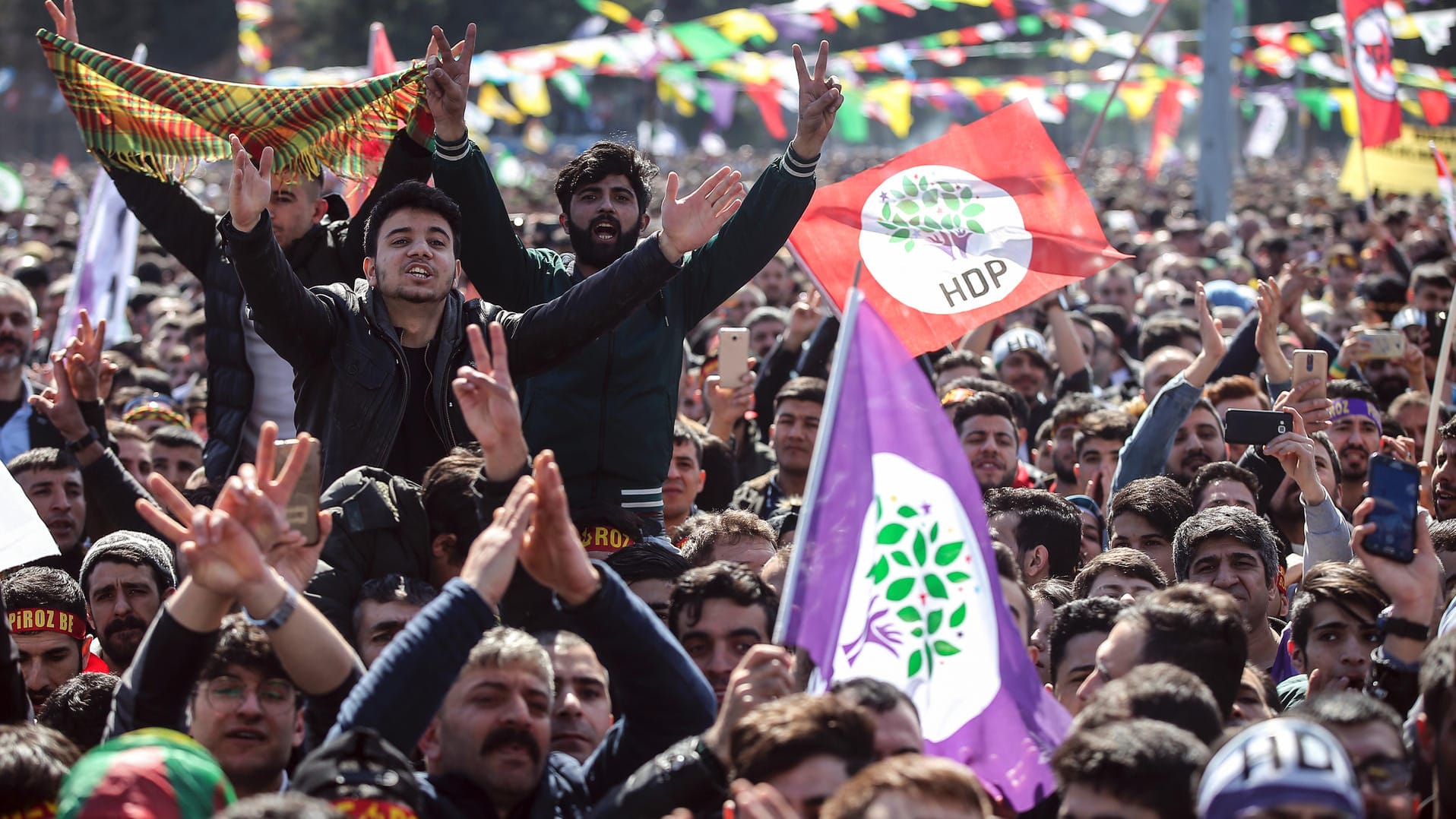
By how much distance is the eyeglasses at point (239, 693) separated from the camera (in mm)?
3840

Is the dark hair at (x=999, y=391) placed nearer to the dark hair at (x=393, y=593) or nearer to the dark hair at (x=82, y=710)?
the dark hair at (x=393, y=593)

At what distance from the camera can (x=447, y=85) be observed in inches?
205

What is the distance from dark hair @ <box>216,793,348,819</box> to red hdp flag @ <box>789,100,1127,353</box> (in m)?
3.67

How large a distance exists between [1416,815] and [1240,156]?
47482 mm

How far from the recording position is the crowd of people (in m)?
3.39

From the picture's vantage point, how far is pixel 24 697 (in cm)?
401

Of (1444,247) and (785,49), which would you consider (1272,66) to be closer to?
(1444,247)

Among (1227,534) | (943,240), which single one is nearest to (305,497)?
(1227,534)

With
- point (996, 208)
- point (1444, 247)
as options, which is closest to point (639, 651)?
point (996, 208)

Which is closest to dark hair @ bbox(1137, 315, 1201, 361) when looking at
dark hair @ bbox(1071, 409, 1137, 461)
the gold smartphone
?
dark hair @ bbox(1071, 409, 1137, 461)

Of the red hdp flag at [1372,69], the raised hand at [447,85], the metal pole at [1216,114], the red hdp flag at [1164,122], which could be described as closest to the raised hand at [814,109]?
the raised hand at [447,85]

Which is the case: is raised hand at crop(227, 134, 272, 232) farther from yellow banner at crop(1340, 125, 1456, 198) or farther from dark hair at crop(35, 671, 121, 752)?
yellow banner at crop(1340, 125, 1456, 198)

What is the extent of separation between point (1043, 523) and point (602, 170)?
6.12 feet

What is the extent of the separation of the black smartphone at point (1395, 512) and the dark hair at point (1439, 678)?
672 mm
